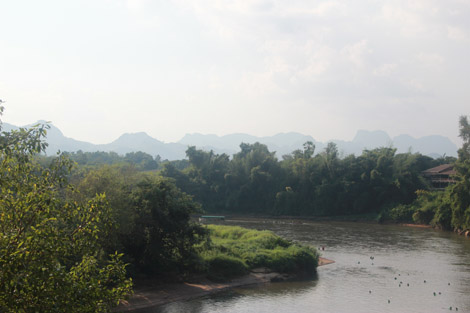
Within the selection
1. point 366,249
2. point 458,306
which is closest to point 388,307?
point 458,306

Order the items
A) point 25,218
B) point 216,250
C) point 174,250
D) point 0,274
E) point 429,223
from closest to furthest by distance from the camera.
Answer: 1. point 0,274
2. point 25,218
3. point 174,250
4. point 216,250
5. point 429,223

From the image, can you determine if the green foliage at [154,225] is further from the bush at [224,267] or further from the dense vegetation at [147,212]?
the bush at [224,267]

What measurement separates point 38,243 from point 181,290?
62.2 feet

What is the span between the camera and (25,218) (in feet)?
24.1

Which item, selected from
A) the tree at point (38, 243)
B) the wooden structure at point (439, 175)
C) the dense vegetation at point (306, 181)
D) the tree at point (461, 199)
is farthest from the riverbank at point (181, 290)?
the wooden structure at point (439, 175)

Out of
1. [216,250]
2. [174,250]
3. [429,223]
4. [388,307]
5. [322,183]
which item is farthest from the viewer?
[322,183]

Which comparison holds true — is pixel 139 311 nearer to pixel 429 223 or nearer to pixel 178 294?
pixel 178 294

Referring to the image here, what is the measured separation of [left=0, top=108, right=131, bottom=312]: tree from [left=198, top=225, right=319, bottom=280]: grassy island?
19.6 m

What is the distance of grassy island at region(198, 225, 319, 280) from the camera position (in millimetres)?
28328

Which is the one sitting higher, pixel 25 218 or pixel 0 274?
pixel 25 218

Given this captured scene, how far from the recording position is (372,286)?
28.2 metres

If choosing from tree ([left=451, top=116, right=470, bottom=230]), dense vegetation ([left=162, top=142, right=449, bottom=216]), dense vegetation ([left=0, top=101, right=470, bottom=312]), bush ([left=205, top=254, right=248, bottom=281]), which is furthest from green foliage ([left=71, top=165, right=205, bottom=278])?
dense vegetation ([left=162, top=142, right=449, bottom=216])

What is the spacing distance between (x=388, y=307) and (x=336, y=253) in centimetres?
1597

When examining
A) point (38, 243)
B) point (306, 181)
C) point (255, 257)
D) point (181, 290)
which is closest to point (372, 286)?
point (255, 257)
